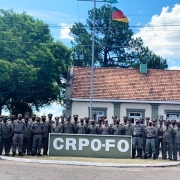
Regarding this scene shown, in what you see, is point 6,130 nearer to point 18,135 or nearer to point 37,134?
point 18,135

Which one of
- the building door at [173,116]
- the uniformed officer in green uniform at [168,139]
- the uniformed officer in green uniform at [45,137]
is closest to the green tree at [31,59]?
the building door at [173,116]

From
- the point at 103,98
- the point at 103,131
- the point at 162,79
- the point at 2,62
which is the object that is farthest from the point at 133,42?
the point at 103,131

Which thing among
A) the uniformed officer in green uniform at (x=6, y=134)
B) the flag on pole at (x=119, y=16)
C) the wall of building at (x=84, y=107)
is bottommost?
the uniformed officer in green uniform at (x=6, y=134)

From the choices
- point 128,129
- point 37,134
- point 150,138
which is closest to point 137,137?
point 150,138

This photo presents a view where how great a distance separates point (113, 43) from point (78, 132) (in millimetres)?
27227

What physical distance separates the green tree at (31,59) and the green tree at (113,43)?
12466 millimetres

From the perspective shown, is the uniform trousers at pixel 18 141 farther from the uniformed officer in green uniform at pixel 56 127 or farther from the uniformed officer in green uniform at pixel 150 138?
the uniformed officer in green uniform at pixel 150 138

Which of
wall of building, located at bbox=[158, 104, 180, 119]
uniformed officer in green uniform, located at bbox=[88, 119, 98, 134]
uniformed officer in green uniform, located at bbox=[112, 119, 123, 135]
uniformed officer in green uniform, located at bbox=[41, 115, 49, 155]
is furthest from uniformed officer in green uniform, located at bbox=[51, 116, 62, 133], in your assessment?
wall of building, located at bbox=[158, 104, 180, 119]

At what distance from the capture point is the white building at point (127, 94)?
81.3ft

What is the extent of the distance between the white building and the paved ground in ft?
37.8

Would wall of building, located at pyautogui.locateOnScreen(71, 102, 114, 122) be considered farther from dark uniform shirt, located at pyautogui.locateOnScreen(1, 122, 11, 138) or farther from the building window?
dark uniform shirt, located at pyautogui.locateOnScreen(1, 122, 11, 138)

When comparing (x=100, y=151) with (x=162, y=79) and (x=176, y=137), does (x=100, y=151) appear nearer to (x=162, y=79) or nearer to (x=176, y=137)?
(x=176, y=137)

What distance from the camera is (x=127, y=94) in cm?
2542

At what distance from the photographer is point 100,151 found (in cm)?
1524
